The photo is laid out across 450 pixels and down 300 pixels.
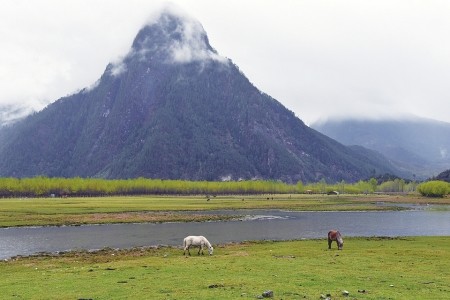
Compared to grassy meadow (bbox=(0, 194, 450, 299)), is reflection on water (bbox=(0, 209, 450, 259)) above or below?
below

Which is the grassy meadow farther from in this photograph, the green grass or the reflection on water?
the reflection on water

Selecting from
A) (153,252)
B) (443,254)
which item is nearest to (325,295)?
(443,254)

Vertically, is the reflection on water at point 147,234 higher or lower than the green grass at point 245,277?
lower

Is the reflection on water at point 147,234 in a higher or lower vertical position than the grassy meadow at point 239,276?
lower

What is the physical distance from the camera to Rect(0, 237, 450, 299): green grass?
2581 centimetres

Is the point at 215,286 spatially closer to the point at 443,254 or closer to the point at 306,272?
the point at 306,272

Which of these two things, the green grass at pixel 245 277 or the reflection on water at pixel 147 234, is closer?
the green grass at pixel 245 277

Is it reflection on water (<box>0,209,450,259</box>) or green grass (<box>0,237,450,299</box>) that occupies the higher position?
green grass (<box>0,237,450,299</box>)

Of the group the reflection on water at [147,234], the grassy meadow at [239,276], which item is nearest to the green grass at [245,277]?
the grassy meadow at [239,276]

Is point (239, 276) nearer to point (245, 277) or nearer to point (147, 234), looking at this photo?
point (245, 277)

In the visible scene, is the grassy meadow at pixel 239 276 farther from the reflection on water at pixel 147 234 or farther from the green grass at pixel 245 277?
the reflection on water at pixel 147 234

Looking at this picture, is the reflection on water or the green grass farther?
the reflection on water

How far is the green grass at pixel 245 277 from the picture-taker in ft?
84.7

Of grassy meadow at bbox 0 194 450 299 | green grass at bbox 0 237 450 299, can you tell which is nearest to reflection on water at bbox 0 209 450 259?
grassy meadow at bbox 0 194 450 299
